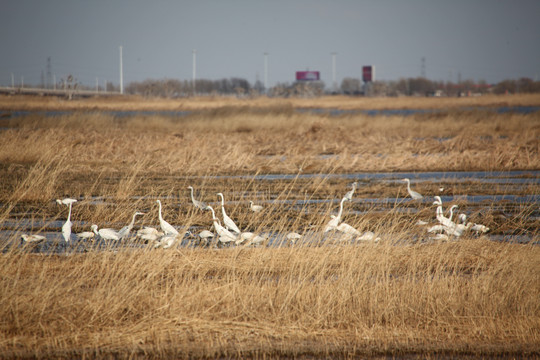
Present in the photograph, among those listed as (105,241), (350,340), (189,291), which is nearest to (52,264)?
(105,241)

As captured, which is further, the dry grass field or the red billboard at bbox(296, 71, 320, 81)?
the red billboard at bbox(296, 71, 320, 81)

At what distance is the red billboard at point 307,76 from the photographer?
179 meters

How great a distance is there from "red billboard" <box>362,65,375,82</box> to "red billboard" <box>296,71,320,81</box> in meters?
14.1

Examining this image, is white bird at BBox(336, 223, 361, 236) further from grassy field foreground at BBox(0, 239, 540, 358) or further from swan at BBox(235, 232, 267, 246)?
grassy field foreground at BBox(0, 239, 540, 358)

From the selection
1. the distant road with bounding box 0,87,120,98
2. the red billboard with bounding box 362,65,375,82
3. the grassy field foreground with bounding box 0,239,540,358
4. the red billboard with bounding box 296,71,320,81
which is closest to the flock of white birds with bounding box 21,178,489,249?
the grassy field foreground with bounding box 0,239,540,358

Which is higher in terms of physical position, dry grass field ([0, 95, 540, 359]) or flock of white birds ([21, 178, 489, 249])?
flock of white birds ([21, 178, 489, 249])

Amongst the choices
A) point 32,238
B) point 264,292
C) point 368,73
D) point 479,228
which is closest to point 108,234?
point 32,238

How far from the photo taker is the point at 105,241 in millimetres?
9359

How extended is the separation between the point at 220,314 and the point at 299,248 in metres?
2.27

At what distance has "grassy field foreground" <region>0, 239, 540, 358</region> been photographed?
18.9 feet

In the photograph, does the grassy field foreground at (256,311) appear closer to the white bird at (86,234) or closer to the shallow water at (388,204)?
the shallow water at (388,204)

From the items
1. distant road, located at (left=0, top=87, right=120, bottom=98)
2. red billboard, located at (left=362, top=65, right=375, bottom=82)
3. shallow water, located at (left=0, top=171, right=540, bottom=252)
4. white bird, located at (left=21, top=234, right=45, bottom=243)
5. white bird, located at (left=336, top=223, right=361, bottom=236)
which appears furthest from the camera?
red billboard, located at (left=362, top=65, right=375, bottom=82)

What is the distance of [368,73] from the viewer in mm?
177375

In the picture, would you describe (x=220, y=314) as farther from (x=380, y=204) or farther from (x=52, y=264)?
(x=380, y=204)
